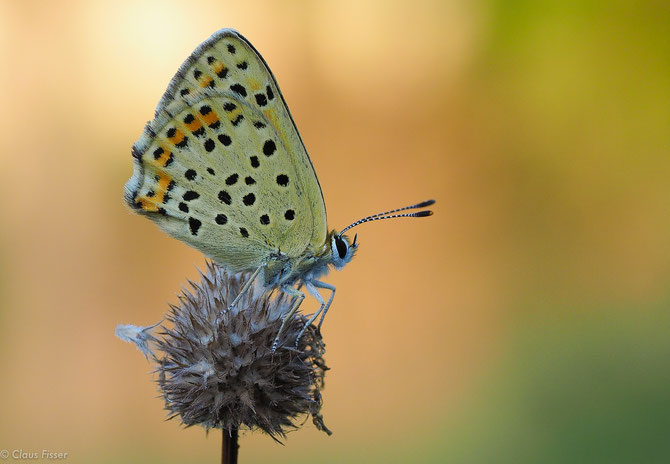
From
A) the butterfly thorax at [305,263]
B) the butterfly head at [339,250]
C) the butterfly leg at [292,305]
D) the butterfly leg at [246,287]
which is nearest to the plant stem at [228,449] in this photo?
the butterfly leg at [292,305]

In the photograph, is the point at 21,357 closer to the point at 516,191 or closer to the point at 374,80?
the point at 374,80

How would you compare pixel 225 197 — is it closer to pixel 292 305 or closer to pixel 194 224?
pixel 194 224

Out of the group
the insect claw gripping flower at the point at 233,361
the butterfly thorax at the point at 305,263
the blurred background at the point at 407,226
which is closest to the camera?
the insect claw gripping flower at the point at 233,361

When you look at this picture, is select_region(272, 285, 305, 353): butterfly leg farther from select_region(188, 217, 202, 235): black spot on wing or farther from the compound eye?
select_region(188, 217, 202, 235): black spot on wing

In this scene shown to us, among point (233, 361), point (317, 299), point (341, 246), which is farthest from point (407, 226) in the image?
point (233, 361)

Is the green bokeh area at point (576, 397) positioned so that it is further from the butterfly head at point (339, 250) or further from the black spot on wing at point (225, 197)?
the black spot on wing at point (225, 197)

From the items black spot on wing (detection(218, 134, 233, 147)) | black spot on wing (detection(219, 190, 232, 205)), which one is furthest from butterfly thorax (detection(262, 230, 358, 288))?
black spot on wing (detection(218, 134, 233, 147))

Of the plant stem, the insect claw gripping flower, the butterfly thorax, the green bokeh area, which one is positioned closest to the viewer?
the plant stem
